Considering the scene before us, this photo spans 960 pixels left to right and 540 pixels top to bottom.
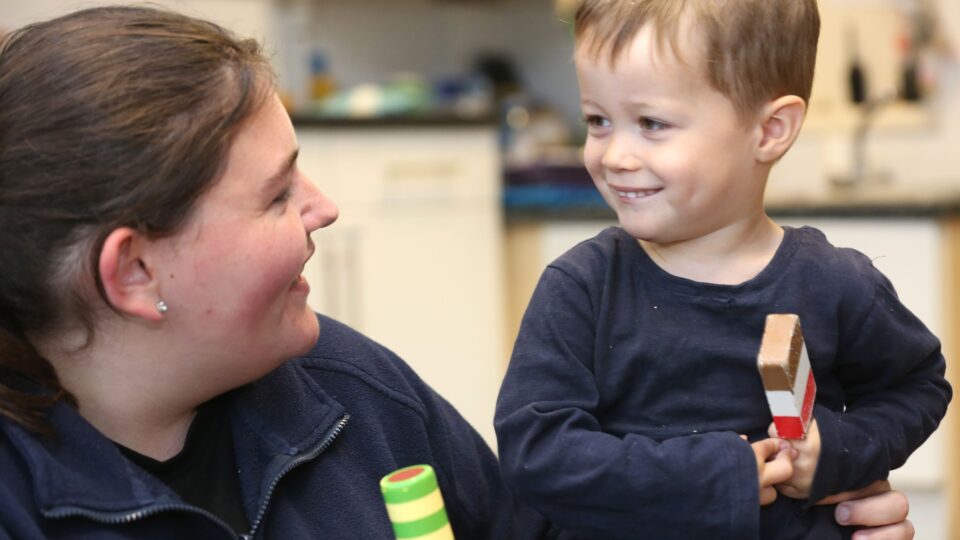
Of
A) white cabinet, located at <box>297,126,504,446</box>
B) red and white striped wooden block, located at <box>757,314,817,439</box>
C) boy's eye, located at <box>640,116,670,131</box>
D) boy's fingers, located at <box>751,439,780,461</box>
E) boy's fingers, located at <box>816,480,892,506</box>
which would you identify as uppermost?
boy's eye, located at <box>640,116,670,131</box>

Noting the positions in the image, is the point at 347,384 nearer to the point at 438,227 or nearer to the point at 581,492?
the point at 581,492

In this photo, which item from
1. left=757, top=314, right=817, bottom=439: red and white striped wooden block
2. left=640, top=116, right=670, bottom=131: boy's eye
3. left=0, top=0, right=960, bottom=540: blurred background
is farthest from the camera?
left=0, top=0, right=960, bottom=540: blurred background

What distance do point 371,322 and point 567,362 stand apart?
222 centimetres

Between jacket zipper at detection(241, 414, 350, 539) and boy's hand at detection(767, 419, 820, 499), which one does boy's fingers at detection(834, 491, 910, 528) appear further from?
jacket zipper at detection(241, 414, 350, 539)

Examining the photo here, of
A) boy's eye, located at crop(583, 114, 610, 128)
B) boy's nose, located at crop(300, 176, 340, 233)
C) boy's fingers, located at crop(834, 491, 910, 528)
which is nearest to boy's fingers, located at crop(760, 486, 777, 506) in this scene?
boy's fingers, located at crop(834, 491, 910, 528)

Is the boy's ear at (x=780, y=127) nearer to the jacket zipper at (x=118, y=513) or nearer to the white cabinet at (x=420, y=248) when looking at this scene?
the jacket zipper at (x=118, y=513)

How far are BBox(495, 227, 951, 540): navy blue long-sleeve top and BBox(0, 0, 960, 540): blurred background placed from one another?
1838 mm

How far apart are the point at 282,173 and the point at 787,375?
477mm

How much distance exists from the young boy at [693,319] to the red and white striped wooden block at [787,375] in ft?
0.13

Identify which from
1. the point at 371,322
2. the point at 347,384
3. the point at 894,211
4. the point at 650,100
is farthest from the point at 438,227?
the point at 650,100

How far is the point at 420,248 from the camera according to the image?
132 inches

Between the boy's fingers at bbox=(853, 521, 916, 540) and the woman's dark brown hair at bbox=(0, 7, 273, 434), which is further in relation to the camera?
the boy's fingers at bbox=(853, 521, 916, 540)

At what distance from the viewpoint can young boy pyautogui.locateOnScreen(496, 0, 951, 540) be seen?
108 centimetres

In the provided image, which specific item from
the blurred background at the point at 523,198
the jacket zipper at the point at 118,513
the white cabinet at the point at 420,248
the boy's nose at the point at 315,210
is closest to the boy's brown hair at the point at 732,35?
the boy's nose at the point at 315,210
